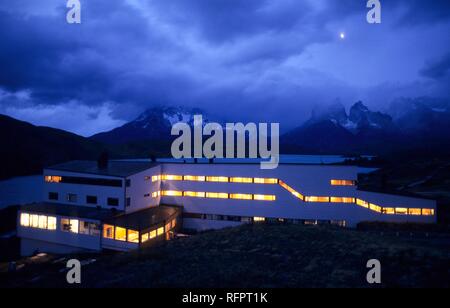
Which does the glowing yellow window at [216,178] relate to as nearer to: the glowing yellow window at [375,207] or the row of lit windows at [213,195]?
the row of lit windows at [213,195]

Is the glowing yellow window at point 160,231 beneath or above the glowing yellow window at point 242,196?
beneath

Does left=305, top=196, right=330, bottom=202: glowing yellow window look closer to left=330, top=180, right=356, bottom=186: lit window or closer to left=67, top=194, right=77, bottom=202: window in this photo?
left=330, top=180, right=356, bottom=186: lit window

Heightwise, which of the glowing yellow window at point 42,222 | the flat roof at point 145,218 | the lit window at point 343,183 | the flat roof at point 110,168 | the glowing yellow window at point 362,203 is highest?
the flat roof at point 110,168

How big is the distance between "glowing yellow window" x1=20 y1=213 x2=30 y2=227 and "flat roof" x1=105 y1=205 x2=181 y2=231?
40.5 ft

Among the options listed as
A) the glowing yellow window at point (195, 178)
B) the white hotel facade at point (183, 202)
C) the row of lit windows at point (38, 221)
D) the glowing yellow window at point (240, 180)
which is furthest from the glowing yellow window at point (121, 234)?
the glowing yellow window at point (240, 180)

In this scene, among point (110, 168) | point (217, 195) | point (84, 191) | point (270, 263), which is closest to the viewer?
point (270, 263)

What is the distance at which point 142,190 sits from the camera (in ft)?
134

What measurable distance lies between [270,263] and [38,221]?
30776mm

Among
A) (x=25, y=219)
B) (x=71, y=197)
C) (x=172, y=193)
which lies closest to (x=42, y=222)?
(x=25, y=219)

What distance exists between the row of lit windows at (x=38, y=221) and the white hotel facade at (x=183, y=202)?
0.13 m

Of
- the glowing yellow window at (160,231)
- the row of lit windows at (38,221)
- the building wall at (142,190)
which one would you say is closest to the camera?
the glowing yellow window at (160,231)

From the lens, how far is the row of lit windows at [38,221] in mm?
36312

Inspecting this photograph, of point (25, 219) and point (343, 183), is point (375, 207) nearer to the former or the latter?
point (343, 183)
